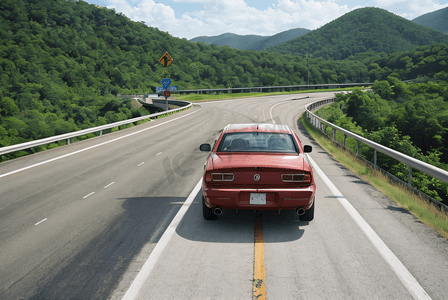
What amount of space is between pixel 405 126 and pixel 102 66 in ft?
315

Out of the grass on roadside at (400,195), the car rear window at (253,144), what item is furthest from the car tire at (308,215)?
the grass on roadside at (400,195)

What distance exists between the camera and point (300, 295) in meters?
3.58

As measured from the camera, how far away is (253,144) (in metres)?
6.68

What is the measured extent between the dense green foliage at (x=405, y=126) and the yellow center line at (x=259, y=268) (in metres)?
14.6

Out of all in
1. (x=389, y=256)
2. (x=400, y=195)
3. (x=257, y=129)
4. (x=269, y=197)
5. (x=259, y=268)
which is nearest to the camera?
(x=259, y=268)

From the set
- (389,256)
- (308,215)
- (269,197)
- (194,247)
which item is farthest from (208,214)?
(389,256)

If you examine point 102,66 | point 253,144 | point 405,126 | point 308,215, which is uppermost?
point 102,66

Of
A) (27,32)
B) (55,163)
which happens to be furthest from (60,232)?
(27,32)

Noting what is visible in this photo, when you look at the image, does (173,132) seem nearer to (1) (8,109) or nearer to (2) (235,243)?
(2) (235,243)

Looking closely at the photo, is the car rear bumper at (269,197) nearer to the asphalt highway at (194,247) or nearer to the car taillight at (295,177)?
the car taillight at (295,177)

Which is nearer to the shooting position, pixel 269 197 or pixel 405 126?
pixel 269 197

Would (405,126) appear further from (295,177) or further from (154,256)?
(154,256)

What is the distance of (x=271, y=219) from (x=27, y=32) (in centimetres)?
12320

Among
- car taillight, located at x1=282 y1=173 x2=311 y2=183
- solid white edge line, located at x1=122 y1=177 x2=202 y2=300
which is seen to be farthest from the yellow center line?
solid white edge line, located at x1=122 y1=177 x2=202 y2=300
